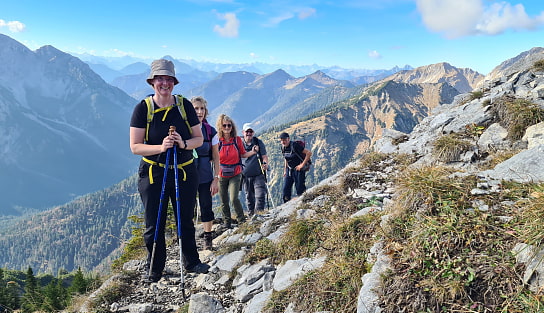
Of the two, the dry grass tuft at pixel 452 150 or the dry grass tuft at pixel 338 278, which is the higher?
the dry grass tuft at pixel 452 150

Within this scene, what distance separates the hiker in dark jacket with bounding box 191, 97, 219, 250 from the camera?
7.90 meters

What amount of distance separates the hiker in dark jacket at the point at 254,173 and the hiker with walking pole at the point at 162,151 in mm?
5786

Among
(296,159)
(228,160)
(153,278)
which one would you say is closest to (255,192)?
(296,159)

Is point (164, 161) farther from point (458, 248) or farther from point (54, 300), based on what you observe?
point (54, 300)

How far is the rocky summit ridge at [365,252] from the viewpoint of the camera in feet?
11.9

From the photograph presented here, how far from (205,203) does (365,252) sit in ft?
16.3

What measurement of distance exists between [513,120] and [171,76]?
28.7 ft

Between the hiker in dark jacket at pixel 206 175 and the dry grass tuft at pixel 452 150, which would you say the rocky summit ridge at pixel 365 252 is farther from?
the hiker in dark jacket at pixel 206 175

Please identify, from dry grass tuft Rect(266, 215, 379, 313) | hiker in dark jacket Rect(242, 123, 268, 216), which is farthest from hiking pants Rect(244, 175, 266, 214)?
dry grass tuft Rect(266, 215, 379, 313)

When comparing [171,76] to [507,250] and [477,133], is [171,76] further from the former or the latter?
[477,133]

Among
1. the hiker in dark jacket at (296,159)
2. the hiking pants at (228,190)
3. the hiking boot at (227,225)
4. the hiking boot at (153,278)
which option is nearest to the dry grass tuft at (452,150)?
the hiker in dark jacket at (296,159)

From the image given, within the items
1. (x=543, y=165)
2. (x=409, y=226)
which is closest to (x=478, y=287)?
(x=409, y=226)

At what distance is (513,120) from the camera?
26.0 feet

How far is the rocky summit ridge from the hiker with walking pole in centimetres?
84
